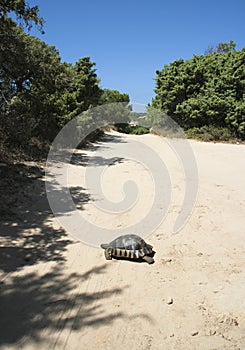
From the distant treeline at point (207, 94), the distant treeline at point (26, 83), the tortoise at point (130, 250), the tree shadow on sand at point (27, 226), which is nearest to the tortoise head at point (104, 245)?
the tortoise at point (130, 250)

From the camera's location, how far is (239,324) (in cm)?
258

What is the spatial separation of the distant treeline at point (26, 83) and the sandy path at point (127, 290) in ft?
13.9

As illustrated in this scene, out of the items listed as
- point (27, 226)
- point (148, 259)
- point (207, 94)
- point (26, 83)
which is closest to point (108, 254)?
point (148, 259)

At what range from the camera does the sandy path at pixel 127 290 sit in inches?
96.0

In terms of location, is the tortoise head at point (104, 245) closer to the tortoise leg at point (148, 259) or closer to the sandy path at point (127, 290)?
the sandy path at point (127, 290)

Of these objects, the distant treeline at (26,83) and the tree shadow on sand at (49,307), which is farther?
the distant treeline at (26,83)

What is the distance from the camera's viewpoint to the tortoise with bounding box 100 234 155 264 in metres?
3.73

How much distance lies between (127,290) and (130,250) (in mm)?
685

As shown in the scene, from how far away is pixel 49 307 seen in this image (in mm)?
2787

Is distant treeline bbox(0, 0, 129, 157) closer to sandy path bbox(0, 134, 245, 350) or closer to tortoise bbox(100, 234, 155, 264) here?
sandy path bbox(0, 134, 245, 350)

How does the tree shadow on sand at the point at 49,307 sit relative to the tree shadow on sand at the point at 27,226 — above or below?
below

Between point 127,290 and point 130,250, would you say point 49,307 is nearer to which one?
point 127,290

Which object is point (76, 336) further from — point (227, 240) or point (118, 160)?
point (118, 160)

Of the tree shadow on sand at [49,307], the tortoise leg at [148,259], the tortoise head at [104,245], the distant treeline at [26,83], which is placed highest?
the distant treeline at [26,83]
